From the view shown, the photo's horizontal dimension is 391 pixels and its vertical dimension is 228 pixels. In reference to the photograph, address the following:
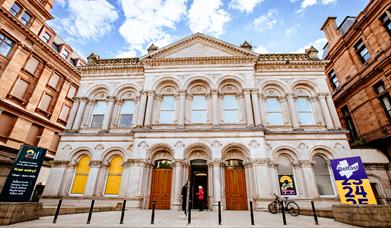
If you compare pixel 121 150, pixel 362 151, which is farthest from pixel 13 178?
pixel 362 151

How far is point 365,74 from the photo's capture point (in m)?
16.5

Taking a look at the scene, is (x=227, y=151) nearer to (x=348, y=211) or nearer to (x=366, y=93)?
(x=348, y=211)

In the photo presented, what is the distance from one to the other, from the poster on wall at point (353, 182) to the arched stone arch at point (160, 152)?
379 inches

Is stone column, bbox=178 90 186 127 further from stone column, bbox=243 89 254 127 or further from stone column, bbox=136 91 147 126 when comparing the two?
stone column, bbox=243 89 254 127

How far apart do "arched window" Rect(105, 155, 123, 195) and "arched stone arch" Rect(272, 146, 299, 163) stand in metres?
11.8

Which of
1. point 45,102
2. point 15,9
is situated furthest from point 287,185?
point 15,9

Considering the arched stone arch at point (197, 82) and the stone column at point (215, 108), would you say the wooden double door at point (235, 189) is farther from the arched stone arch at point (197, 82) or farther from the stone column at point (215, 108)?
the arched stone arch at point (197, 82)

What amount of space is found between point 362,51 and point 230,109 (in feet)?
48.2

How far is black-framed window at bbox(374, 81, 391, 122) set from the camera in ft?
48.5

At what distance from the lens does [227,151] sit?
13.5 m

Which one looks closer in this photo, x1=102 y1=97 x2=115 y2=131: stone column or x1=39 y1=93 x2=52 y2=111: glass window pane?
x1=102 y1=97 x2=115 y2=131: stone column

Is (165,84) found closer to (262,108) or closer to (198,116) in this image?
(198,116)

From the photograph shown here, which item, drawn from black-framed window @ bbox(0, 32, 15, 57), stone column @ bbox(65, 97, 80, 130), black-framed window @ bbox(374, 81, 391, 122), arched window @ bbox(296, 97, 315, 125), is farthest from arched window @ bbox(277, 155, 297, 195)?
black-framed window @ bbox(0, 32, 15, 57)

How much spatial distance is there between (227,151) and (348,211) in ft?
24.6
